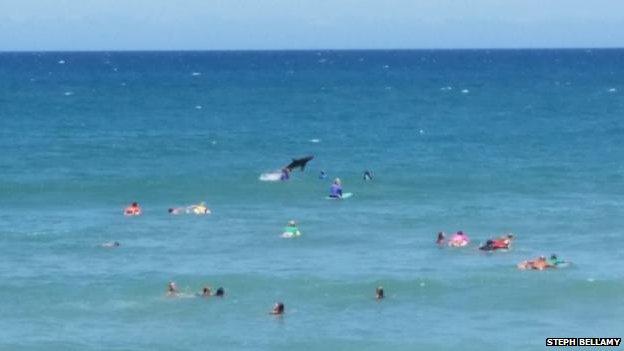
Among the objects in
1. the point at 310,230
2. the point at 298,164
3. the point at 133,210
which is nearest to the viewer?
the point at 310,230

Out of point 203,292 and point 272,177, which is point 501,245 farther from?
point 272,177

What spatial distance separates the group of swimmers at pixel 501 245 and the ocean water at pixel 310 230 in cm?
47

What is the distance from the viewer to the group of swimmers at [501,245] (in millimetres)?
41156

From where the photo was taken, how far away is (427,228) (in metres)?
48.5

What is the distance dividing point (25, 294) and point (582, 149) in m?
→ 41.1

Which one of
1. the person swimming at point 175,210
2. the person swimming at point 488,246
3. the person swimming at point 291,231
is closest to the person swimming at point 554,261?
the person swimming at point 488,246

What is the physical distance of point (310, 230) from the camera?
4834 cm

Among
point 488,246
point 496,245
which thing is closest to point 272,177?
point 488,246

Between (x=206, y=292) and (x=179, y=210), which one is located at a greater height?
(x=179, y=210)

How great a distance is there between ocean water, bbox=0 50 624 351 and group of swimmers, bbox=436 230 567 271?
18.4 inches

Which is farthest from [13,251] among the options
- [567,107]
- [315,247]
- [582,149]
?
[567,107]

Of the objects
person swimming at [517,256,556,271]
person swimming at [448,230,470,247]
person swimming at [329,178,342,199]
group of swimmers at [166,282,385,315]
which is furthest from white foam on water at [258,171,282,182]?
group of swimmers at [166,282,385,315]

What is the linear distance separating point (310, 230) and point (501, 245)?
24.4ft

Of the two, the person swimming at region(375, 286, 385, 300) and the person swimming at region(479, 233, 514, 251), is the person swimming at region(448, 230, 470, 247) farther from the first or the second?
the person swimming at region(375, 286, 385, 300)
